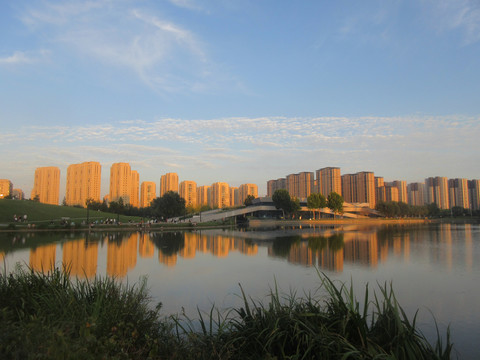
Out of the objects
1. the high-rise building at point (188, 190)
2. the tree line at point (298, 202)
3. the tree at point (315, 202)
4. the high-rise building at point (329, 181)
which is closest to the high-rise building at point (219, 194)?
the high-rise building at point (188, 190)

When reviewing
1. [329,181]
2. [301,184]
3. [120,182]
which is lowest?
[120,182]

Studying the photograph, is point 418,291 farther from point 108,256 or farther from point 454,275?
point 108,256

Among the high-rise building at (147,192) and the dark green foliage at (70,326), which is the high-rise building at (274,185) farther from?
the dark green foliage at (70,326)

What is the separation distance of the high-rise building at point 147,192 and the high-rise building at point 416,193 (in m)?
105

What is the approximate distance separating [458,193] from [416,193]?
17.1 m

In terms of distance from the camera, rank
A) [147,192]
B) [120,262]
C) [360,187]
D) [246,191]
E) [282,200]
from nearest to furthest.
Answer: [120,262], [282,200], [147,192], [360,187], [246,191]

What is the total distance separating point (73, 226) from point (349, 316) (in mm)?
40138

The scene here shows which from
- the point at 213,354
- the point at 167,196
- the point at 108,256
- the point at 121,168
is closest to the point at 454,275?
the point at 213,354

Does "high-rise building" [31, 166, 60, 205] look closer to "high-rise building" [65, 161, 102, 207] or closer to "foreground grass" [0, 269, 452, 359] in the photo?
"high-rise building" [65, 161, 102, 207]

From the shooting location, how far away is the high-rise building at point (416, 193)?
474 feet

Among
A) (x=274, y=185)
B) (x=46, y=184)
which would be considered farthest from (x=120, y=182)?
(x=274, y=185)

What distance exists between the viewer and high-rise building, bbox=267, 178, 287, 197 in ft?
454

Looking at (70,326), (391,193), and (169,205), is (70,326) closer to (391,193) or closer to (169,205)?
(169,205)

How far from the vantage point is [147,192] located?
11838 centimetres
